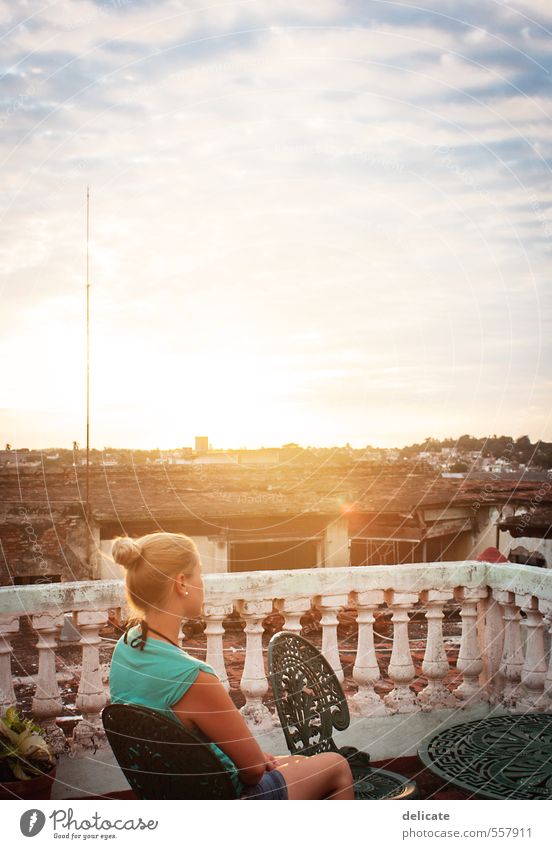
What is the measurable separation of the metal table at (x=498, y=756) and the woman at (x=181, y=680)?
0.56 meters

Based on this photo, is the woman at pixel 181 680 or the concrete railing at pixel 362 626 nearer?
the woman at pixel 181 680

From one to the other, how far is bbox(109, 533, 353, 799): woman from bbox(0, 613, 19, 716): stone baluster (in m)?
1.08

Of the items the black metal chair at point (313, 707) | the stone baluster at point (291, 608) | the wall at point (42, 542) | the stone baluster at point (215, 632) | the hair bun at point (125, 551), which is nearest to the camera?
the hair bun at point (125, 551)

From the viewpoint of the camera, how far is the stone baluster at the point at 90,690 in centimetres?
352

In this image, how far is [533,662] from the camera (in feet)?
13.0

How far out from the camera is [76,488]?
1033 centimetres

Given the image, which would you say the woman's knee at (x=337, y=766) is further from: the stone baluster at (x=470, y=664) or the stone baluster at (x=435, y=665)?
the stone baluster at (x=470, y=664)

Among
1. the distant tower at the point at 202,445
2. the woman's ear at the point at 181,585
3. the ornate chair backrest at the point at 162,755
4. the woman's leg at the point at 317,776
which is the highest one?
the distant tower at the point at 202,445

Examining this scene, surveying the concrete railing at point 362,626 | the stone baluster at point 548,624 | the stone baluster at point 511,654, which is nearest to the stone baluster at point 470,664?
the concrete railing at point 362,626

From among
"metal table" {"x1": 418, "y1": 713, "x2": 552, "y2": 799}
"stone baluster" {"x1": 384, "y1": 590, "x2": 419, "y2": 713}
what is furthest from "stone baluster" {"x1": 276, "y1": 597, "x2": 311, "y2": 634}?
"metal table" {"x1": 418, "y1": 713, "x2": 552, "y2": 799}

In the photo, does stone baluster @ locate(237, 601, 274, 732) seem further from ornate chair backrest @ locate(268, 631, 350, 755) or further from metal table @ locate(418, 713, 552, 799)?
metal table @ locate(418, 713, 552, 799)

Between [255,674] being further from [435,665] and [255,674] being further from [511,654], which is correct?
[511,654]

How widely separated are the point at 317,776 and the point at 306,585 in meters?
1.37
